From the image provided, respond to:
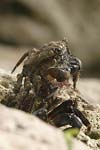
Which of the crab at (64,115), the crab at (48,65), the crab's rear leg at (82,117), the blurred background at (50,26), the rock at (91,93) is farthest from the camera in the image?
the blurred background at (50,26)

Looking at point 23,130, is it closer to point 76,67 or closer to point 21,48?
point 76,67

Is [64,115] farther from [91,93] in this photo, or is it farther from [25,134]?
[91,93]

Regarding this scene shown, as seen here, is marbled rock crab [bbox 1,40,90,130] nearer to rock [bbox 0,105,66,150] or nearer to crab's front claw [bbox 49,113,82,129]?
crab's front claw [bbox 49,113,82,129]

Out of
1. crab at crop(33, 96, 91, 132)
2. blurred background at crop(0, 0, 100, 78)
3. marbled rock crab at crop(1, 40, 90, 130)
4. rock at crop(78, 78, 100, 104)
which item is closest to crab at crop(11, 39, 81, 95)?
marbled rock crab at crop(1, 40, 90, 130)

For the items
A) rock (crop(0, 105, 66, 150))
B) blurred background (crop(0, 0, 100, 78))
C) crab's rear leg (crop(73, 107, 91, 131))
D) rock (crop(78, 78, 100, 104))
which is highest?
blurred background (crop(0, 0, 100, 78))

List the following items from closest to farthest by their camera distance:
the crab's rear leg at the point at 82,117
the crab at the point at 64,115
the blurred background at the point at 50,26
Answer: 1. the crab at the point at 64,115
2. the crab's rear leg at the point at 82,117
3. the blurred background at the point at 50,26

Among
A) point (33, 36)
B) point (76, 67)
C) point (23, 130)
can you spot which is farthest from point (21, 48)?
point (23, 130)

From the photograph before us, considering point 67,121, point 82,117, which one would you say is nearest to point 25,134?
point 67,121

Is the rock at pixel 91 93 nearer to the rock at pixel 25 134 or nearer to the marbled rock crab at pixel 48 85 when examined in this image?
the marbled rock crab at pixel 48 85

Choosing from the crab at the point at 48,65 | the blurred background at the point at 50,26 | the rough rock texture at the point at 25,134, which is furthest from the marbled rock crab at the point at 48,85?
the blurred background at the point at 50,26
